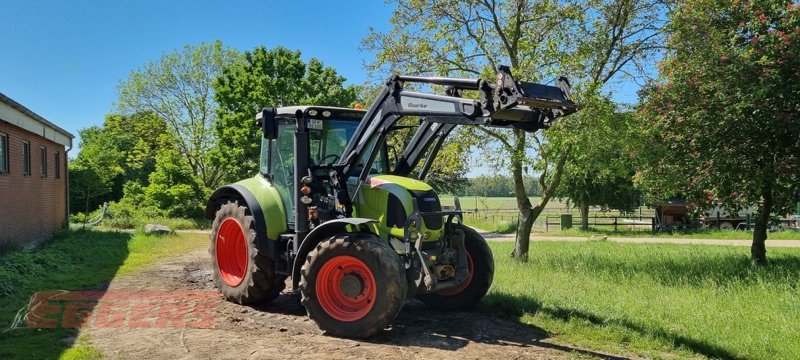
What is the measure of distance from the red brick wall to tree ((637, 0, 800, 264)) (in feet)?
44.0

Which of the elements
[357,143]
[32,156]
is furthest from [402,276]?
[32,156]

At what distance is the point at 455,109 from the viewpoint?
6273 mm

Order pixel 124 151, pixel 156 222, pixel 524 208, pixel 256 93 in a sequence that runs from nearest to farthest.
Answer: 1. pixel 524 208
2. pixel 156 222
3. pixel 256 93
4. pixel 124 151

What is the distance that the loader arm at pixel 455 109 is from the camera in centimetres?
585

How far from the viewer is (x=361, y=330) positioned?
6391 millimetres

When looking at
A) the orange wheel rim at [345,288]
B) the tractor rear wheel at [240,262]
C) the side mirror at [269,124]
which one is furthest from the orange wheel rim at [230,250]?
the orange wheel rim at [345,288]

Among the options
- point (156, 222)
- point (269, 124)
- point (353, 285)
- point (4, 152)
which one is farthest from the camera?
point (156, 222)

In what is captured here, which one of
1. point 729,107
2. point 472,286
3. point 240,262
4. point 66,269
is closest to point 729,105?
point 729,107

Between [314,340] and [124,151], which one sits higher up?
[124,151]

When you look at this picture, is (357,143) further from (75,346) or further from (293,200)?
(75,346)

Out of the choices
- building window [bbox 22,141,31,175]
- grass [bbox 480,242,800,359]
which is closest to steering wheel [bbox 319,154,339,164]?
grass [bbox 480,242,800,359]

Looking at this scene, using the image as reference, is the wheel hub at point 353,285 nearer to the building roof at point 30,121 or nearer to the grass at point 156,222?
the building roof at point 30,121

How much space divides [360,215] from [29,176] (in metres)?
12.2

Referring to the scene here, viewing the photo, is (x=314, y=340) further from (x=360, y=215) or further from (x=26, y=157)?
(x=26, y=157)
